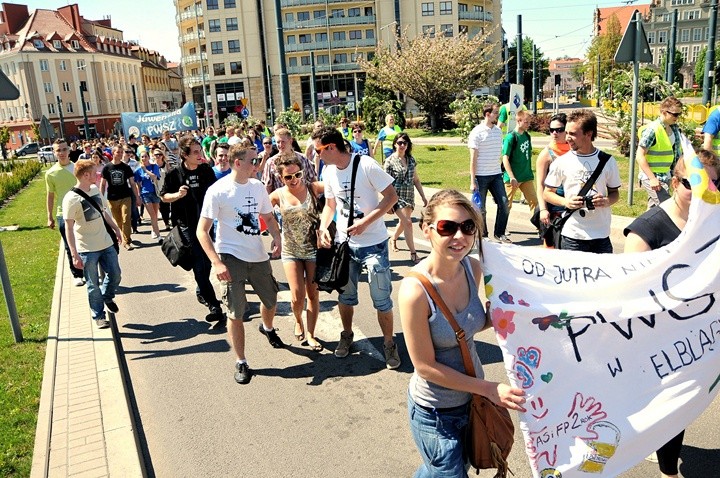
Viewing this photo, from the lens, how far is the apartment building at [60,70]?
80.4 m

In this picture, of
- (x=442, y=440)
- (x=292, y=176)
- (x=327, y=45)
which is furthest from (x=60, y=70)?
(x=442, y=440)

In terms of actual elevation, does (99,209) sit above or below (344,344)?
above

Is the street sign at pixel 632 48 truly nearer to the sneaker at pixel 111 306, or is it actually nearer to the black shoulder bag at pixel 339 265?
the black shoulder bag at pixel 339 265

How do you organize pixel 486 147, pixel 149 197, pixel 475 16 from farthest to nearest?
pixel 475 16, pixel 149 197, pixel 486 147

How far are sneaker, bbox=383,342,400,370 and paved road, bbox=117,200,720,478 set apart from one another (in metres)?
0.07

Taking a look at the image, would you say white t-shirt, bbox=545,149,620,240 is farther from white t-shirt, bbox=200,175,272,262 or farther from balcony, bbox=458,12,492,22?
balcony, bbox=458,12,492,22

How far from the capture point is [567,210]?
5.20 m

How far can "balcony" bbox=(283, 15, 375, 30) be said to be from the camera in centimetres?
7325

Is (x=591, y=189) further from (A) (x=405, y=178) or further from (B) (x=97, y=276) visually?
(B) (x=97, y=276)

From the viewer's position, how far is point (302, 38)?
75.2 meters

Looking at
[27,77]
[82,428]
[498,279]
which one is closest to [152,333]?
[82,428]

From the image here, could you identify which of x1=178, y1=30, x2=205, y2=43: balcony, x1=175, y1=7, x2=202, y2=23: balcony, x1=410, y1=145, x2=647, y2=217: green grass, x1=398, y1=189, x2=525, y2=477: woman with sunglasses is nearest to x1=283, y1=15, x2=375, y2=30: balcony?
x1=178, y1=30, x2=205, y2=43: balcony

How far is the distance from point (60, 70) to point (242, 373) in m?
89.6

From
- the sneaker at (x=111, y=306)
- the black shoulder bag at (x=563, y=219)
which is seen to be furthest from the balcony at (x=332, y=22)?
the black shoulder bag at (x=563, y=219)
